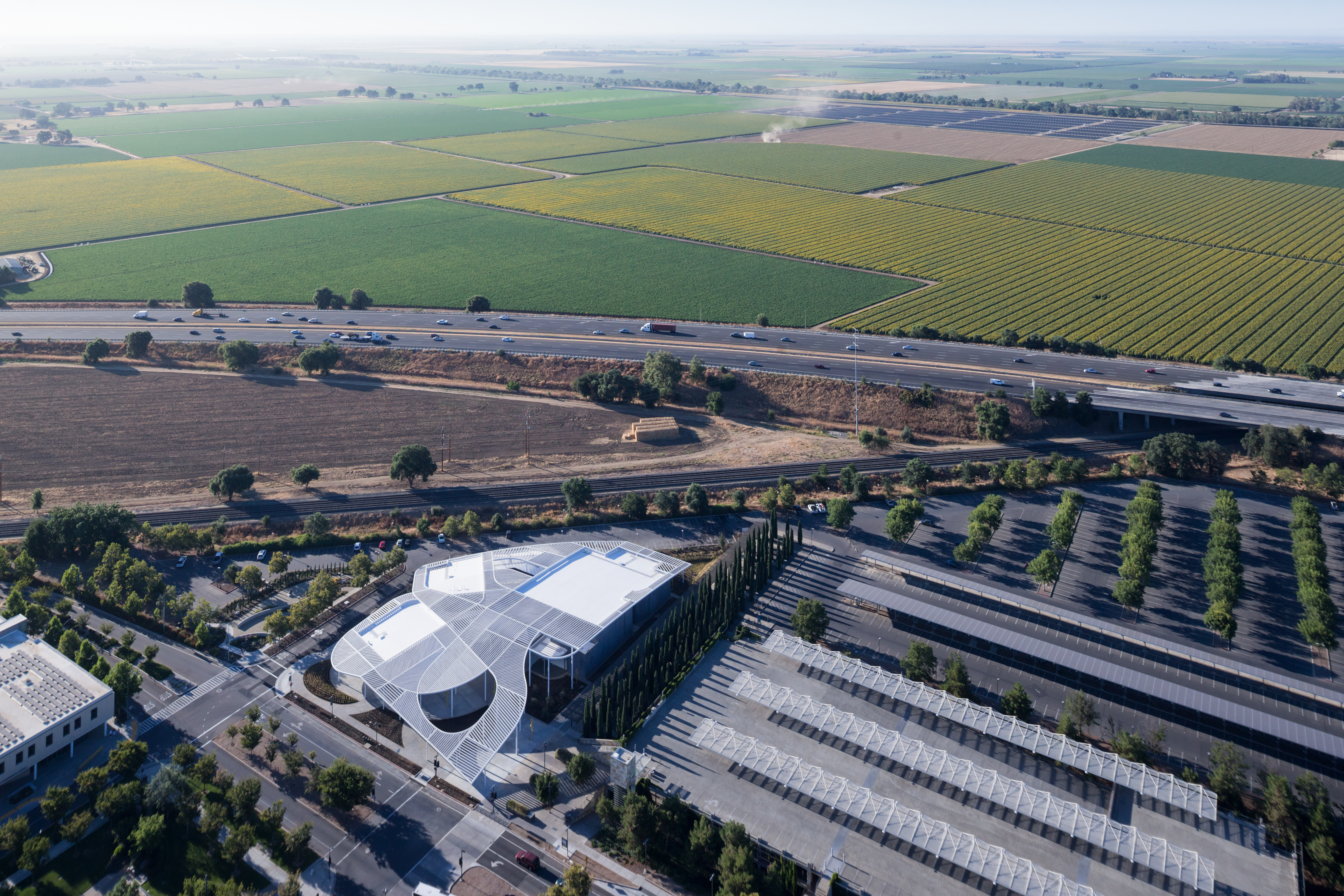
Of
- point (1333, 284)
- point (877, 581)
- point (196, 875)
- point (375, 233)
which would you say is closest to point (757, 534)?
point (877, 581)

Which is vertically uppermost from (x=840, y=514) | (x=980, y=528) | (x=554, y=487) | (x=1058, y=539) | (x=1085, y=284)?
(x=1085, y=284)

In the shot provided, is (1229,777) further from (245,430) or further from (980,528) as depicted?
(245,430)

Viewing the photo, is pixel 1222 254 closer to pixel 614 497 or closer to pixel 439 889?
pixel 614 497

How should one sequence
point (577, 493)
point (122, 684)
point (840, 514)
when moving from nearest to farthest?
point (122, 684)
point (840, 514)
point (577, 493)

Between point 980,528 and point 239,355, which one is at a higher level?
point 239,355

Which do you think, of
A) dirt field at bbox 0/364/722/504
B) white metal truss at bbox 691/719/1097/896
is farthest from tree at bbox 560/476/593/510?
white metal truss at bbox 691/719/1097/896

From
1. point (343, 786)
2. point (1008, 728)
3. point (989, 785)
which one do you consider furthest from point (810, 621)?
point (343, 786)
